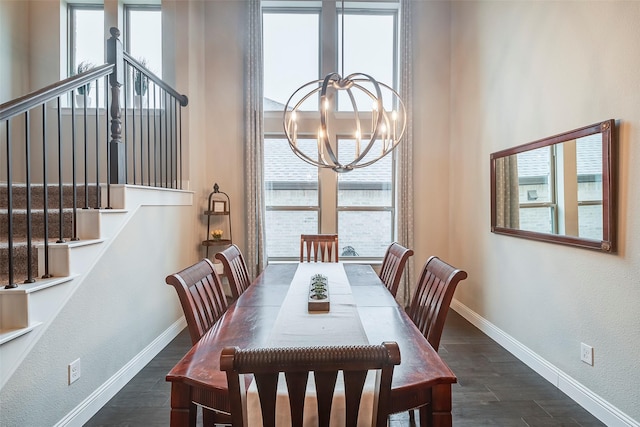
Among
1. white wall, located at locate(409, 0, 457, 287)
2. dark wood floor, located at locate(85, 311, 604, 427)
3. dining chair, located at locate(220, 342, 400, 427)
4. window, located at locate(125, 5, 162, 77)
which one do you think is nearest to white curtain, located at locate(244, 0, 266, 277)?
window, located at locate(125, 5, 162, 77)

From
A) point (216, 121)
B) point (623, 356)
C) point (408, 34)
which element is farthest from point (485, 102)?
point (216, 121)

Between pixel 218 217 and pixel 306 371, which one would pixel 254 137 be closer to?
pixel 218 217

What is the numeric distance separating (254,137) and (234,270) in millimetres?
2197

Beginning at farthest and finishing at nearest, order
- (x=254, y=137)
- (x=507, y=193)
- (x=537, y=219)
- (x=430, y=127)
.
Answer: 1. (x=430, y=127)
2. (x=254, y=137)
3. (x=507, y=193)
4. (x=537, y=219)

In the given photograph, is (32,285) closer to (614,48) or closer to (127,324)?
(127,324)

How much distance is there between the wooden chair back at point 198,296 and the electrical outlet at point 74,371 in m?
0.89

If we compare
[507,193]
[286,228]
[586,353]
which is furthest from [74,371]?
[507,193]

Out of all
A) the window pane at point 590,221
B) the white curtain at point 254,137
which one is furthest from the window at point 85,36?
the window pane at point 590,221

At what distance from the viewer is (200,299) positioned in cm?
168

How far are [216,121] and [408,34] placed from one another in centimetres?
267

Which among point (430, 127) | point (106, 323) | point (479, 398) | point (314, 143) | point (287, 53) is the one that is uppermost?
point (287, 53)

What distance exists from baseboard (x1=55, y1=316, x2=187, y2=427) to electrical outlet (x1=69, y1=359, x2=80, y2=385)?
7.2 inches

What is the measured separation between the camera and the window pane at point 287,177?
14.2 ft

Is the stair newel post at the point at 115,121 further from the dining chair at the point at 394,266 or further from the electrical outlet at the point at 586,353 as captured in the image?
the electrical outlet at the point at 586,353
